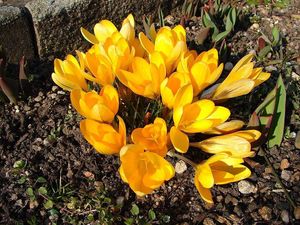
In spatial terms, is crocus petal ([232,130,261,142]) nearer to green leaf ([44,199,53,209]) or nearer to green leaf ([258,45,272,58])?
green leaf ([44,199,53,209])

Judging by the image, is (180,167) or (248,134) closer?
(248,134)

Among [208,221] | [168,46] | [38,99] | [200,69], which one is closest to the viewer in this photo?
[200,69]

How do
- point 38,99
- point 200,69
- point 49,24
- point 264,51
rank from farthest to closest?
point 264,51 → point 49,24 → point 38,99 → point 200,69

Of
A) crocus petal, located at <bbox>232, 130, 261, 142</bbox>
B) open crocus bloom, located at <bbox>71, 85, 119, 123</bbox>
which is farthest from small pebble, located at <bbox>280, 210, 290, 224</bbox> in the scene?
open crocus bloom, located at <bbox>71, 85, 119, 123</bbox>

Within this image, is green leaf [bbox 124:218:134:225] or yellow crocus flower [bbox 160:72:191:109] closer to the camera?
yellow crocus flower [bbox 160:72:191:109]

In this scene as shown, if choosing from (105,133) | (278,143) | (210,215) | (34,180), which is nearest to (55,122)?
(34,180)

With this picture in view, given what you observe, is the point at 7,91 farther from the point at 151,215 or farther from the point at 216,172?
the point at 216,172

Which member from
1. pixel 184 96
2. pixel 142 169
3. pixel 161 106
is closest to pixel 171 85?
pixel 184 96
